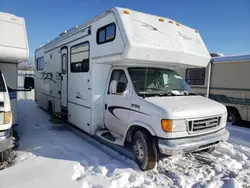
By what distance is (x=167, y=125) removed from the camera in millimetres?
3689

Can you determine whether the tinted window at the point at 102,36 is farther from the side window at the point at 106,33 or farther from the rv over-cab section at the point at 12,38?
the rv over-cab section at the point at 12,38

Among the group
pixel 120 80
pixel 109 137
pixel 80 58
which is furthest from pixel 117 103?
pixel 80 58

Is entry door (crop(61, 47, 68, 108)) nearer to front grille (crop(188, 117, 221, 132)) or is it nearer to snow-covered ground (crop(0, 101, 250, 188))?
snow-covered ground (crop(0, 101, 250, 188))

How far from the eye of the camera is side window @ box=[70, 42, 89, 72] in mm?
5832

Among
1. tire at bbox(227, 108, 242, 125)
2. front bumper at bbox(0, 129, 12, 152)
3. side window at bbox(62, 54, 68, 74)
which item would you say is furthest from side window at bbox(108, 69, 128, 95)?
tire at bbox(227, 108, 242, 125)

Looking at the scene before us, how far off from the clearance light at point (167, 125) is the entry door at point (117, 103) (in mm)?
1050

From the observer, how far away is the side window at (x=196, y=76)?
30.7ft

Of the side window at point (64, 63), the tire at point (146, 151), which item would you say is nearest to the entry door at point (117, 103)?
the tire at point (146, 151)

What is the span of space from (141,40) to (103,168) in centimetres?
269

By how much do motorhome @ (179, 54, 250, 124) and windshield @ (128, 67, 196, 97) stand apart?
414 centimetres

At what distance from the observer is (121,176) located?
12.6ft

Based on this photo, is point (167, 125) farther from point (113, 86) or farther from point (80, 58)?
point (80, 58)

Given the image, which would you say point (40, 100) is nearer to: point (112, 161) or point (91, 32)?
point (91, 32)

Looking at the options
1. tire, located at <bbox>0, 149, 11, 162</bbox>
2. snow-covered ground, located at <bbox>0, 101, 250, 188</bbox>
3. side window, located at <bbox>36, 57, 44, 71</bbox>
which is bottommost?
snow-covered ground, located at <bbox>0, 101, 250, 188</bbox>
